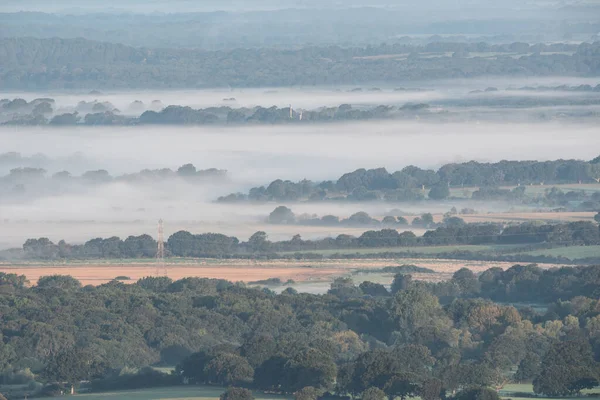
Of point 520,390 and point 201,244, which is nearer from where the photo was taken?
point 520,390

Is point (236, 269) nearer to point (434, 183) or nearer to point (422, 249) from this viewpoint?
point (422, 249)

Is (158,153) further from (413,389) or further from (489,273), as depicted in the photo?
(413,389)

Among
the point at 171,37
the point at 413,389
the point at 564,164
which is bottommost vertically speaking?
the point at 413,389

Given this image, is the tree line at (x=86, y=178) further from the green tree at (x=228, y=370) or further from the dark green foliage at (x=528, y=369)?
the dark green foliage at (x=528, y=369)

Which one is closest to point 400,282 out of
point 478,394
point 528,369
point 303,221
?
point 528,369

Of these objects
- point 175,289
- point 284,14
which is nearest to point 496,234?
point 175,289
